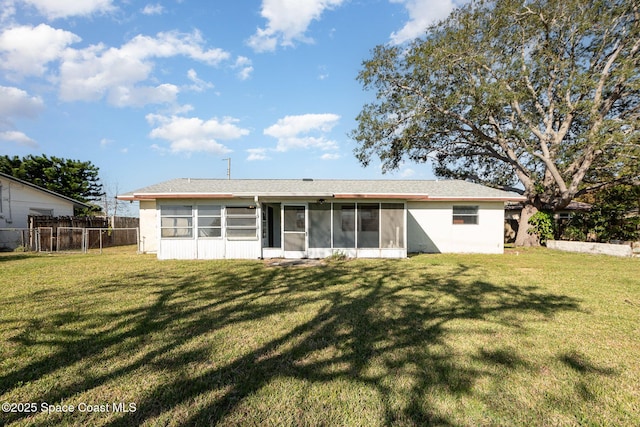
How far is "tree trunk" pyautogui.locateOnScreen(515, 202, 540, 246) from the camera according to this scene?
16016mm

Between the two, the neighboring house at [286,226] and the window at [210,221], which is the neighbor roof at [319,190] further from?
the window at [210,221]

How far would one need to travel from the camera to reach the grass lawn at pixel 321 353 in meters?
2.42

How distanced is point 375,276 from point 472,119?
12636 millimetres

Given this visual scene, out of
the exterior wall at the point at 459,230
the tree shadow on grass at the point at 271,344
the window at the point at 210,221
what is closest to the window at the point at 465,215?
the exterior wall at the point at 459,230

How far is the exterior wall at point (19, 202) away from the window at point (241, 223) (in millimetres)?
13655

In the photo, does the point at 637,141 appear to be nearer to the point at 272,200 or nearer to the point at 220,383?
the point at 272,200

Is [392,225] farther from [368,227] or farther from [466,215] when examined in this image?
[466,215]

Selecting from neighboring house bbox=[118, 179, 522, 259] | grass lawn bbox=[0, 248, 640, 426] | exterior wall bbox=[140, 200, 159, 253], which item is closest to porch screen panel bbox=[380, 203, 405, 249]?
neighboring house bbox=[118, 179, 522, 259]

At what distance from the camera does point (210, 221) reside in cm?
1141

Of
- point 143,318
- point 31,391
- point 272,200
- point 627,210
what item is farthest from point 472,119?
point 31,391

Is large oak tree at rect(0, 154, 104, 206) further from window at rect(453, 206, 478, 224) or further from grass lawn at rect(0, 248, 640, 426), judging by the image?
window at rect(453, 206, 478, 224)

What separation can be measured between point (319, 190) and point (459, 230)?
6.75 m

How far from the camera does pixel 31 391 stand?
8.72ft

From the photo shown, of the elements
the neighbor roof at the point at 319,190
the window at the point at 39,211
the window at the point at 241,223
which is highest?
the neighbor roof at the point at 319,190
